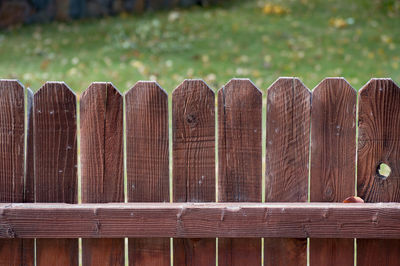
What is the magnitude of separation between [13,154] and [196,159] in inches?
28.7

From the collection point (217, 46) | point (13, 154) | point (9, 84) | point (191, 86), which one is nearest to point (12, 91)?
point (9, 84)

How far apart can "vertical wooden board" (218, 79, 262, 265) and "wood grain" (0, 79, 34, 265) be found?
0.78m

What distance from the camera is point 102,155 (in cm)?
226

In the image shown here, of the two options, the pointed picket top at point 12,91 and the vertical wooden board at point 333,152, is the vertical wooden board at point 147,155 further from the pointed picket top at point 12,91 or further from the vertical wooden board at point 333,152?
the vertical wooden board at point 333,152

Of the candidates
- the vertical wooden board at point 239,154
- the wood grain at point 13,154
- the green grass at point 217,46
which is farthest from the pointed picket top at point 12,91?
the green grass at point 217,46

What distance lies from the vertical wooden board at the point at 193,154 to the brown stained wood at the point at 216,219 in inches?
5.0

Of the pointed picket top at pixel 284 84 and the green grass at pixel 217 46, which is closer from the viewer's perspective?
the pointed picket top at pixel 284 84

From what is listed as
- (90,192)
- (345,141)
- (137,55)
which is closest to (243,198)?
(345,141)

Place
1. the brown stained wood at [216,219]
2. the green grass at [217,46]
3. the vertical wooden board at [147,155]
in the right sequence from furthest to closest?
the green grass at [217,46] → the vertical wooden board at [147,155] → the brown stained wood at [216,219]

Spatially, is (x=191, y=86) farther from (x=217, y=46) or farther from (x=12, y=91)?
(x=217, y=46)

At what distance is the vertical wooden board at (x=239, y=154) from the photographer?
7.25 feet

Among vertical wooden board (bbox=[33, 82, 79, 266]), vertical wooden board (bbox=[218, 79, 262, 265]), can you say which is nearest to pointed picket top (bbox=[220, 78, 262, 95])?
vertical wooden board (bbox=[218, 79, 262, 265])

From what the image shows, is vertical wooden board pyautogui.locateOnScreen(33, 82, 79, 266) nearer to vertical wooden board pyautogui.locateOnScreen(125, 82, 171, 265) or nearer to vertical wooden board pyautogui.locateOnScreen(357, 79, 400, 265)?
vertical wooden board pyautogui.locateOnScreen(125, 82, 171, 265)

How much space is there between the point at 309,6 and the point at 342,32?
7.32ft
